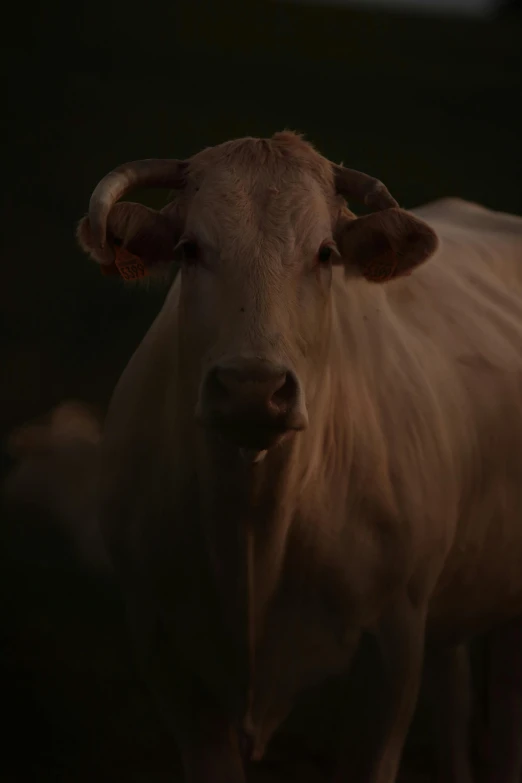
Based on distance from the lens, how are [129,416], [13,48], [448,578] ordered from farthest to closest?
[13,48]
[448,578]
[129,416]

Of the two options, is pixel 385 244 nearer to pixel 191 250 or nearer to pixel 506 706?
pixel 191 250

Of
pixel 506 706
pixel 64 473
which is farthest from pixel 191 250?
pixel 506 706

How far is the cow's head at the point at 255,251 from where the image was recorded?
6.93 feet

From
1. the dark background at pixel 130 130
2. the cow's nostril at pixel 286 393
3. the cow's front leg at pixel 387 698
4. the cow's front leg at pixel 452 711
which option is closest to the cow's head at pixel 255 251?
the cow's nostril at pixel 286 393

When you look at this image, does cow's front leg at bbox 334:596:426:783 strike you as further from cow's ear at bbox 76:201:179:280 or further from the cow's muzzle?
cow's ear at bbox 76:201:179:280

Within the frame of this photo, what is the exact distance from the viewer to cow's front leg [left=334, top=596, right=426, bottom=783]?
2.74 meters

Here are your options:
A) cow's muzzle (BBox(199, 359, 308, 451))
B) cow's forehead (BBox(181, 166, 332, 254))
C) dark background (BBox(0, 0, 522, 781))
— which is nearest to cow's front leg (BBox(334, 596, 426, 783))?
cow's muzzle (BBox(199, 359, 308, 451))

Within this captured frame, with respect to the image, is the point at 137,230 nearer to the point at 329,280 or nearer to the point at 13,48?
the point at 329,280

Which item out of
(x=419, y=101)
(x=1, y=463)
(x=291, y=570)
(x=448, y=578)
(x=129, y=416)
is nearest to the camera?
(x=291, y=570)

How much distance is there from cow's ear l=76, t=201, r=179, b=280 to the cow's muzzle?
458mm

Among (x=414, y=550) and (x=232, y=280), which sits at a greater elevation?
(x=232, y=280)

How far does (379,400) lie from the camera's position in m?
2.86

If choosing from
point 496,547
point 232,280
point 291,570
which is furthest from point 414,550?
point 232,280

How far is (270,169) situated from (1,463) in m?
A: 3.15
